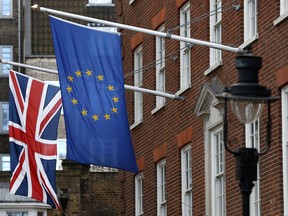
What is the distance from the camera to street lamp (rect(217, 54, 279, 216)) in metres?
17.9

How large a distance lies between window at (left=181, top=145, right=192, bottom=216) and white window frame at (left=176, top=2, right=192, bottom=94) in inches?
55.0

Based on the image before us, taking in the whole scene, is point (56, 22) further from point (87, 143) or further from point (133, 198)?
point (133, 198)

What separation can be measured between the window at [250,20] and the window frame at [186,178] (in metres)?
5.00

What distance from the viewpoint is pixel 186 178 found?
35344mm

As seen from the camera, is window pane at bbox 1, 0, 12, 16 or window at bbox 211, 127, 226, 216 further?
window pane at bbox 1, 0, 12, 16

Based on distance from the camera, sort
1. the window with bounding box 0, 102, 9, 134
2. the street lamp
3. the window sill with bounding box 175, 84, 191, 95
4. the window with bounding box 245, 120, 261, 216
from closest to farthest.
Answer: the street lamp → the window with bounding box 245, 120, 261, 216 → the window sill with bounding box 175, 84, 191, 95 → the window with bounding box 0, 102, 9, 134

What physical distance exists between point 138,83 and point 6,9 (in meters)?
37.8

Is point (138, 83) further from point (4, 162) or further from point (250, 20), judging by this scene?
point (4, 162)

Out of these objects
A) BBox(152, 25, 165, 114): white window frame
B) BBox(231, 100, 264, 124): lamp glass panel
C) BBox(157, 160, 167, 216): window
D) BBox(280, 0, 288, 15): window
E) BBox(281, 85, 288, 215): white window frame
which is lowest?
BBox(231, 100, 264, 124): lamp glass panel

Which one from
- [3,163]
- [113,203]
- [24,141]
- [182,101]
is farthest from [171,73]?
[3,163]

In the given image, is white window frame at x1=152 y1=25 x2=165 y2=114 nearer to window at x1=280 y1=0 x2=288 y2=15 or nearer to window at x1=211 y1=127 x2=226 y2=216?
window at x1=211 y1=127 x2=226 y2=216

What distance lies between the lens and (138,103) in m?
40.4

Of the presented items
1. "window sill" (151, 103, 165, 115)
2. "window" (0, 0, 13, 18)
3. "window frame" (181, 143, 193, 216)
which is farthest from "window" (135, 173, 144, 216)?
"window" (0, 0, 13, 18)

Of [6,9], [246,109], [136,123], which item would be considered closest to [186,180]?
[136,123]
